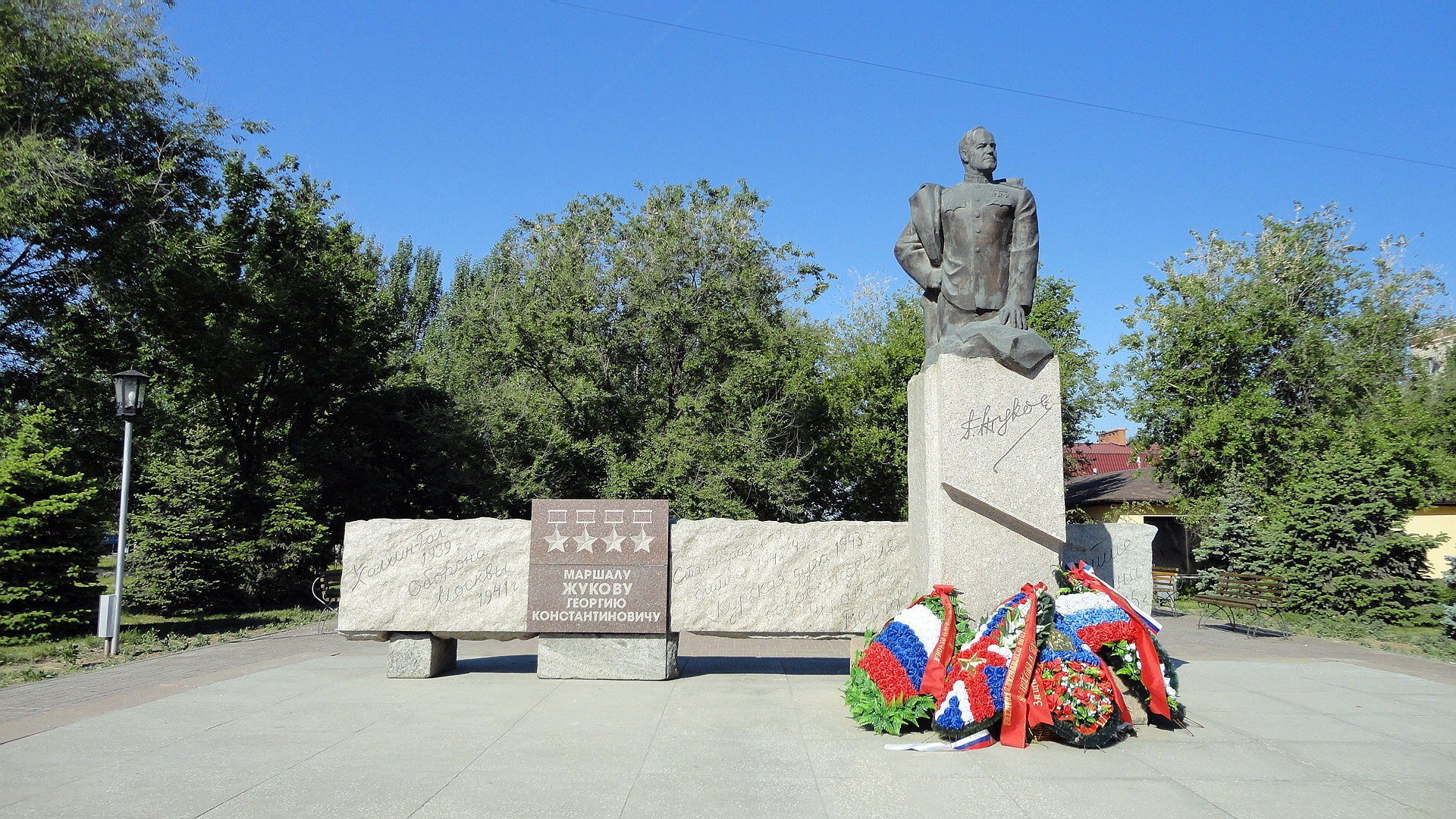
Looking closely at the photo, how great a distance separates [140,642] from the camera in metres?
12.4

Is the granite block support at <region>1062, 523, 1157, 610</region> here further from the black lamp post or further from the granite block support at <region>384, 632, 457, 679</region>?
the black lamp post

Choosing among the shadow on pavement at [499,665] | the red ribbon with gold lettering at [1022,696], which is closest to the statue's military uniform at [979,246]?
the red ribbon with gold lettering at [1022,696]

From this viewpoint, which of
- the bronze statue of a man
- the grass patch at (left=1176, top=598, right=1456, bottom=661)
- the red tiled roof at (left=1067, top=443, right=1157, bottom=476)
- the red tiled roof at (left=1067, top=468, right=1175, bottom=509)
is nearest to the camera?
the bronze statue of a man

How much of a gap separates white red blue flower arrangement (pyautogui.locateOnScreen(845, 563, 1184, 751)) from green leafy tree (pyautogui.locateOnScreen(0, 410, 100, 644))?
1149 cm

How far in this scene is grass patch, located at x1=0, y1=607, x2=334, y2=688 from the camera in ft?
34.0

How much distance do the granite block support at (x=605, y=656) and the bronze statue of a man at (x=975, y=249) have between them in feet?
12.0

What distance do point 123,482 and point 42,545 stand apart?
190 centimetres

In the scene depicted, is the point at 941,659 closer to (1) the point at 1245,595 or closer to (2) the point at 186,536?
(1) the point at 1245,595

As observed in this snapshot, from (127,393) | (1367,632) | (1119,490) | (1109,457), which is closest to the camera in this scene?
(127,393)

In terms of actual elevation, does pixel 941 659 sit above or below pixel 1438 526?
below

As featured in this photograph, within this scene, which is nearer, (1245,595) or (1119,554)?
(1119,554)

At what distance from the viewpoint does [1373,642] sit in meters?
13.3

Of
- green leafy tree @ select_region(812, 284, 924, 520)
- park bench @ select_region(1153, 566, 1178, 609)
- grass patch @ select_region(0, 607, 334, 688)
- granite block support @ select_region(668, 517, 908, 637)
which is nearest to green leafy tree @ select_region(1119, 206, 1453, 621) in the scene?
park bench @ select_region(1153, 566, 1178, 609)
